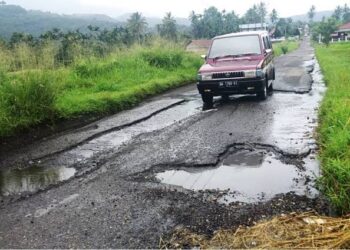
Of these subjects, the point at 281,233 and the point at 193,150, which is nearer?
the point at 281,233

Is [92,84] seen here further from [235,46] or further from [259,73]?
[259,73]

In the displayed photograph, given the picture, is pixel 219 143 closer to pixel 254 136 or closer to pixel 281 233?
pixel 254 136

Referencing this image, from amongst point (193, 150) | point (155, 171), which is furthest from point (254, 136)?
point (155, 171)

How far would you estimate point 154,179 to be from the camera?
534 cm

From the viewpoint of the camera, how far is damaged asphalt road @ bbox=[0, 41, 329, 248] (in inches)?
158

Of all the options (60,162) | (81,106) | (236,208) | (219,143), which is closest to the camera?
(236,208)

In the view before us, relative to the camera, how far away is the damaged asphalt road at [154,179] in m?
4.01

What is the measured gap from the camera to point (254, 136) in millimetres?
7160

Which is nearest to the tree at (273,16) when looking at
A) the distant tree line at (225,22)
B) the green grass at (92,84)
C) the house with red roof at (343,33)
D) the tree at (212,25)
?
the distant tree line at (225,22)

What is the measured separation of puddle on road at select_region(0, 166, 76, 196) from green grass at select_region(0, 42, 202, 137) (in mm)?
1902

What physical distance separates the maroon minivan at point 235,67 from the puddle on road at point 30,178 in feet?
18.1

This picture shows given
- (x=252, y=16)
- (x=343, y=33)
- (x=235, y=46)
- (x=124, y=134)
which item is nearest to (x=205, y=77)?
(x=235, y=46)

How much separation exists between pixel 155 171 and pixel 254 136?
7.67ft

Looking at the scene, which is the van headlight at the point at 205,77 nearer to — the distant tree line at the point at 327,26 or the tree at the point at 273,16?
the distant tree line at the point at 327,26
